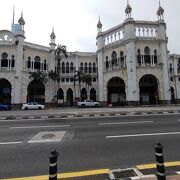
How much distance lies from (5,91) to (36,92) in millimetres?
6994

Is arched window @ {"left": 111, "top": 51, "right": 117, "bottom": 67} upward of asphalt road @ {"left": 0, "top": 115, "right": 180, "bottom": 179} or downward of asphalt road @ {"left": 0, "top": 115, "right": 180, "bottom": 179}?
upward

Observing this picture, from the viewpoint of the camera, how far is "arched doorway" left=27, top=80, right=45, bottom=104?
4562 centimetres

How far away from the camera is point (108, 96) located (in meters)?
45.8

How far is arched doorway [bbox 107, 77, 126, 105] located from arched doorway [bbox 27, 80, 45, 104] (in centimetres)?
1572

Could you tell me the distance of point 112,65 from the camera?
43.2 m

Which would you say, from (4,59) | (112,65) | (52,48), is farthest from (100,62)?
(4,59)

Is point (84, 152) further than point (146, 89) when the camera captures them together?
No

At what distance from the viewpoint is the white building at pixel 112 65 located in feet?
130

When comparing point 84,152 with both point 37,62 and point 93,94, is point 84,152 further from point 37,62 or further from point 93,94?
point 93,94

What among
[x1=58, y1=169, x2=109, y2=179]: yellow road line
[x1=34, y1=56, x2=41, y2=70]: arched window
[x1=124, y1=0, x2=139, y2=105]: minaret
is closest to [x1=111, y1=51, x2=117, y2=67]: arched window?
[x1=124, y1=0, x2=139, y2=105]: minaret

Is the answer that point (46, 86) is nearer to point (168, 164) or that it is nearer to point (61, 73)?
point (61, 73)

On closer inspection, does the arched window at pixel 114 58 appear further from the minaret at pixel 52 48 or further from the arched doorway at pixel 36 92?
the arched doorway at pixel 36 92

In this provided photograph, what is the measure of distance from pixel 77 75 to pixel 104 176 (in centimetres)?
4397

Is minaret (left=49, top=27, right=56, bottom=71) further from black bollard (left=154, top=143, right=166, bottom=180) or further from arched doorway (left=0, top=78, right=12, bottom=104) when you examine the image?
black bollard (left=154, top=143, right=166, bottom=180)
